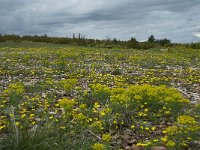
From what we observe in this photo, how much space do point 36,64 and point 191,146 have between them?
35.7 feet

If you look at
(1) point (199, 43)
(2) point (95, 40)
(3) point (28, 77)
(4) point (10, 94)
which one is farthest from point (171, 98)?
(2) point (95, 40)

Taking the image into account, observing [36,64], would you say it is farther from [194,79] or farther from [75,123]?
[75,123]

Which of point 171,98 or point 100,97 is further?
point 100,97

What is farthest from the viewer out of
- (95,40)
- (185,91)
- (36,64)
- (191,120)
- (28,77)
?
(95,40)

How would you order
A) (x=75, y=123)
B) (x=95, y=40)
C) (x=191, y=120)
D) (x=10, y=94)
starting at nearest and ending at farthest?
(x=191, y=120) < (x=75, y=123) < (x=10, y=94) < (x=95, y=40)

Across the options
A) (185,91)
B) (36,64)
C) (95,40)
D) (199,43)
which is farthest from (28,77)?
(95,40)

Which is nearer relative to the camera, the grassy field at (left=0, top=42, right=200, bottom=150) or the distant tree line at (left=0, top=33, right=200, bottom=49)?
the grassy field at (left=0, top=42, right=200, bottom=150)

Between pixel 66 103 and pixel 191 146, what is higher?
pixel 66 103

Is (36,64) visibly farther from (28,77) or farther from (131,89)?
(131,89)

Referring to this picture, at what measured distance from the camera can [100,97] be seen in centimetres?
764

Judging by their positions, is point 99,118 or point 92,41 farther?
point 92,41

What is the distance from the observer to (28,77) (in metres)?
11.8

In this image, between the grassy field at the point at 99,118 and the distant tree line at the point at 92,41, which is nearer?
the grassy field at the point at 99,118

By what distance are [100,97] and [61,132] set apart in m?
2.19
